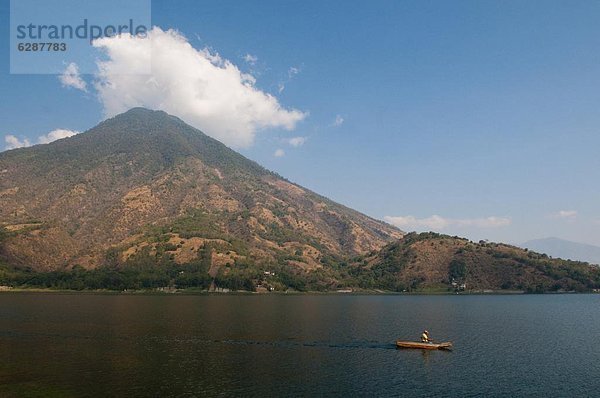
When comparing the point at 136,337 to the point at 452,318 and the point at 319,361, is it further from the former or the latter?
the point at 452,318

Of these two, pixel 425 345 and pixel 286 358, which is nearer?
pixel 286 358

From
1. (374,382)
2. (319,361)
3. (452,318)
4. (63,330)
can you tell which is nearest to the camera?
(374,382)

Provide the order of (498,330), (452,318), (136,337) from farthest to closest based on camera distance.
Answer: (452,318), (498,330), (136,337)

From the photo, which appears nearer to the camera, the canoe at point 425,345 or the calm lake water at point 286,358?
the calm lake water at point 286,358

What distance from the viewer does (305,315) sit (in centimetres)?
18050

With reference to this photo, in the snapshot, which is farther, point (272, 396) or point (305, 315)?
point (305, 315)

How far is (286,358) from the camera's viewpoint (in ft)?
299

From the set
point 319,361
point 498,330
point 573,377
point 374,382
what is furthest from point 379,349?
point 498,330

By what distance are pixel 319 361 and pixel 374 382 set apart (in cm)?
1782

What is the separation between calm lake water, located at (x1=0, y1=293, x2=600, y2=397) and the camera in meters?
69.6

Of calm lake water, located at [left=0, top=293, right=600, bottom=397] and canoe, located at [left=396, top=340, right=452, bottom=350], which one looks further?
canoe, located at [left=396, top=340, right=452, bottom=350]

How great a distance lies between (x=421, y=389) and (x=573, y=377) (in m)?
30.9

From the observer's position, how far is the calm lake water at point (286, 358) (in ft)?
228

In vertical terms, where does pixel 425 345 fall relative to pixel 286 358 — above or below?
below
